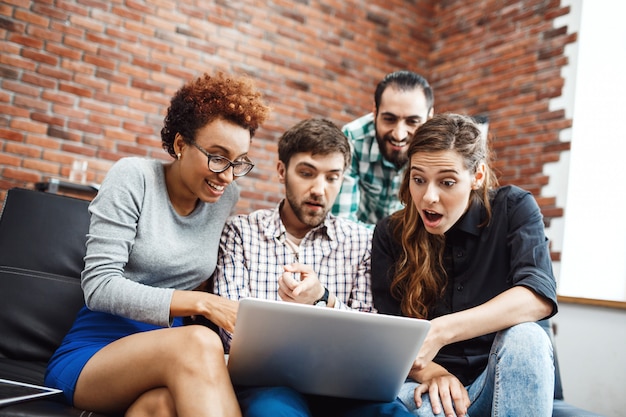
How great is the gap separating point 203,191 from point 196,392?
0.63 metres

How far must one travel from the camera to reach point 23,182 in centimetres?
354

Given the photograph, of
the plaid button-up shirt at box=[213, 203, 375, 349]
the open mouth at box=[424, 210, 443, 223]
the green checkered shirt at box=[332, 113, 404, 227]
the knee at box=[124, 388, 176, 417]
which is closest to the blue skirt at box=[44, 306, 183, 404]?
the knee at box=[124, 388, 176, 417]

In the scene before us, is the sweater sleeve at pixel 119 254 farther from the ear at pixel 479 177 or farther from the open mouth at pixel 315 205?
the ear at pixel 479 177

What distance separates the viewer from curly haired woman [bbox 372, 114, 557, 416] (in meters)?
1.35

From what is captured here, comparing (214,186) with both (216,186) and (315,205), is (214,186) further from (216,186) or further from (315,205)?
(315,205)

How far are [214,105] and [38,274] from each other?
2.55 feet

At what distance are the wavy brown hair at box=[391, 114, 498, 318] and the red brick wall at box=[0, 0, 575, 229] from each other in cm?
238

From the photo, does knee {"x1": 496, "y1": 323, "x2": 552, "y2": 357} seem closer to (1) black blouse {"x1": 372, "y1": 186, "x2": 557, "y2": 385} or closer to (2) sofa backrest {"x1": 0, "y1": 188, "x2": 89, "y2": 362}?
(1) black blouse {"x1": 372, "y1": 186, "x2": 557, "y2": 385}

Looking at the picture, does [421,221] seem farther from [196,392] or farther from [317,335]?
[196,392]

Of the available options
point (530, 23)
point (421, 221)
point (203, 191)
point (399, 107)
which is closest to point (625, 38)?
point (530, 23)

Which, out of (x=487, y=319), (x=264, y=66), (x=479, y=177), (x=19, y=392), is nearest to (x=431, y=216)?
(x=479, y=177)

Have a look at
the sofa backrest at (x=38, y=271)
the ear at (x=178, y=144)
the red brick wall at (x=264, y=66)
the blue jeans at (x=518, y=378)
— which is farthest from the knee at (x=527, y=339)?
the red brick wall at (x=264, y=66)

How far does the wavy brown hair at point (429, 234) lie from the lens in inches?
61.6

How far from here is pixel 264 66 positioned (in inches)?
171
